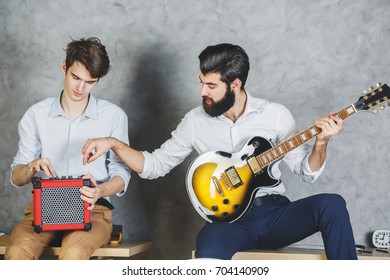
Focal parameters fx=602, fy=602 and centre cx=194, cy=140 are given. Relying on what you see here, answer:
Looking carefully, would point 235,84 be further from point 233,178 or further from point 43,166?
point 43,166

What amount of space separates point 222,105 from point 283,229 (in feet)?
2.19

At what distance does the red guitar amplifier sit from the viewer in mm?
2766

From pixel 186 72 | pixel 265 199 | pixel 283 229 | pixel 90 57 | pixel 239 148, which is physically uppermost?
pixel 186 72

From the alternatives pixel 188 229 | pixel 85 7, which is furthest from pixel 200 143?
pixel 85 7

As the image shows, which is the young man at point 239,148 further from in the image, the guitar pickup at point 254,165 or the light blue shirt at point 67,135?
the light blue shirt at point 67,135

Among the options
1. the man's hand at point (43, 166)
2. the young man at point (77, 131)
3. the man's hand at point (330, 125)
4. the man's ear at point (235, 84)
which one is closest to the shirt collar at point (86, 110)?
the young man at point (77, 131)

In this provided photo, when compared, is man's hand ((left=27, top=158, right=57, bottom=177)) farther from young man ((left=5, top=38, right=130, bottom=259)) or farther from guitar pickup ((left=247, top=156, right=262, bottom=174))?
guitar pickup ((left=247, top=156, right=262, bottom=174))

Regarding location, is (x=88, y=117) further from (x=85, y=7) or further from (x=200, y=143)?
(x=85, y=7)

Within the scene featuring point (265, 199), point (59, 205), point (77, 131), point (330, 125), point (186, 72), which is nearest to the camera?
point (330, 125)

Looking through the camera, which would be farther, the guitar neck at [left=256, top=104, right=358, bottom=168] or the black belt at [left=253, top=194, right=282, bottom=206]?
the black belt at [left=253, top=194, right=282, bottom=206]

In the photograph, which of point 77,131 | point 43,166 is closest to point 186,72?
point 77,131

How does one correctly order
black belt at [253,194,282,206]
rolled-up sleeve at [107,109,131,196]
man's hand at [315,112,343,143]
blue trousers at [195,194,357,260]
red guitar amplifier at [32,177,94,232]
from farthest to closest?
rolled-up sleeve at [107,109,131,196], black belt at [253,194,282,206], red guitar amplifier at [32,177,94,232], man's hand at [315,112,343,143], blue trousers at [195,194,357,260]

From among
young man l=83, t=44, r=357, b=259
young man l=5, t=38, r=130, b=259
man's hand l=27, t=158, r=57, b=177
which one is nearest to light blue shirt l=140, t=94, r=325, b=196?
young man l=83, t=44, r=357, b=259

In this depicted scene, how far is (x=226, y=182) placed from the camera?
288 cm
